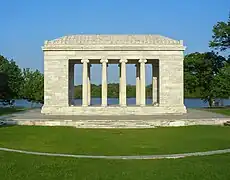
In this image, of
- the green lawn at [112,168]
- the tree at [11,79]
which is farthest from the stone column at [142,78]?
the green lawn at [112,168]

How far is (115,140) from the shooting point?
88.8 ft

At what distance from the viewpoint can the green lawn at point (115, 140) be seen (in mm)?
22750

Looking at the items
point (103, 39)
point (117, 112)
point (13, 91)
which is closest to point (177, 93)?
point (117, 112)

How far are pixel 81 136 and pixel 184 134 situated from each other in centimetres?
818

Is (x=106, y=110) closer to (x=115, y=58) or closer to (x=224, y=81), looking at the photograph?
(x=115, y=58)

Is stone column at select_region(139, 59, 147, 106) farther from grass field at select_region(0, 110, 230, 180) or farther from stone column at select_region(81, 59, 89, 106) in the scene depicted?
grass field at select_region(0, 110, 230, 180)

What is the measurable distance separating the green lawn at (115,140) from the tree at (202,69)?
33820 millimetres

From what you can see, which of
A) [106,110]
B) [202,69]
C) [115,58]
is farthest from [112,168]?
[202,69]

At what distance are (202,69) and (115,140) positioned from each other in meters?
45.6

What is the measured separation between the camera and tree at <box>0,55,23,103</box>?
6378 cm

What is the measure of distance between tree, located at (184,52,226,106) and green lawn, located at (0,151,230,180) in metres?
49.9

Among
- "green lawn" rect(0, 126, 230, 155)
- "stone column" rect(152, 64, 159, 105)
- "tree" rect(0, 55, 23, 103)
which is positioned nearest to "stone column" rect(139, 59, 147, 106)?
"stone column" rect(152, 64, 159, 105)

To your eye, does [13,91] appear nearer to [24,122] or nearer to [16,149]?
[24,122]

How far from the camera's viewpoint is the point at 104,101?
49.8 m
